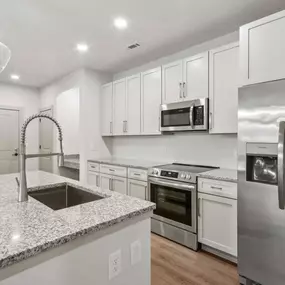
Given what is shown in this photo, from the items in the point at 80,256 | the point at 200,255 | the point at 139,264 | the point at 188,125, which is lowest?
the point at 200,255

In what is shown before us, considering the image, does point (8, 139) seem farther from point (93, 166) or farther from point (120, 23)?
point (120, 23)

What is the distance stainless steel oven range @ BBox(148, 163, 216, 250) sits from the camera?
8.46 feet

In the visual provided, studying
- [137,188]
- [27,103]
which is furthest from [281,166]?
[27,103]

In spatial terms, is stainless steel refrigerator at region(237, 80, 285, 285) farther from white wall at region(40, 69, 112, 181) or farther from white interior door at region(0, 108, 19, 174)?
white interior door at region(0, 108, 19, 174)

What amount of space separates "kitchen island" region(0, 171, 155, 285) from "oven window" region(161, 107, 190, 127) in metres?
1.75

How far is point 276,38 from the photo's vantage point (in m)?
1.88

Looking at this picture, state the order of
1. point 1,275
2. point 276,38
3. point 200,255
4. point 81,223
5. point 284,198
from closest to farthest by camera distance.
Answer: point 1,275 → point 81,223 → point 284,198 → point 276,38 → point 200,255

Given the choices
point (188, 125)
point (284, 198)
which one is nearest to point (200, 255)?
point (284, 198)

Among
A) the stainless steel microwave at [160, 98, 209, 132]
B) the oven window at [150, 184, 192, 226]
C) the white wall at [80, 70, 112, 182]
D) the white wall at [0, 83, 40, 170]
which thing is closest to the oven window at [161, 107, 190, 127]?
the stainless steel microwave at [160, 98, 209, 132]

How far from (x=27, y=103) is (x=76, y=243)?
548cm

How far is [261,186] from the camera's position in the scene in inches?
71.7

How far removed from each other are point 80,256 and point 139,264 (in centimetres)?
38

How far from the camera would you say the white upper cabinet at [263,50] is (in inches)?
73.3

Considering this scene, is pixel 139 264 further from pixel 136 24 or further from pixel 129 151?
pixel 129 151
